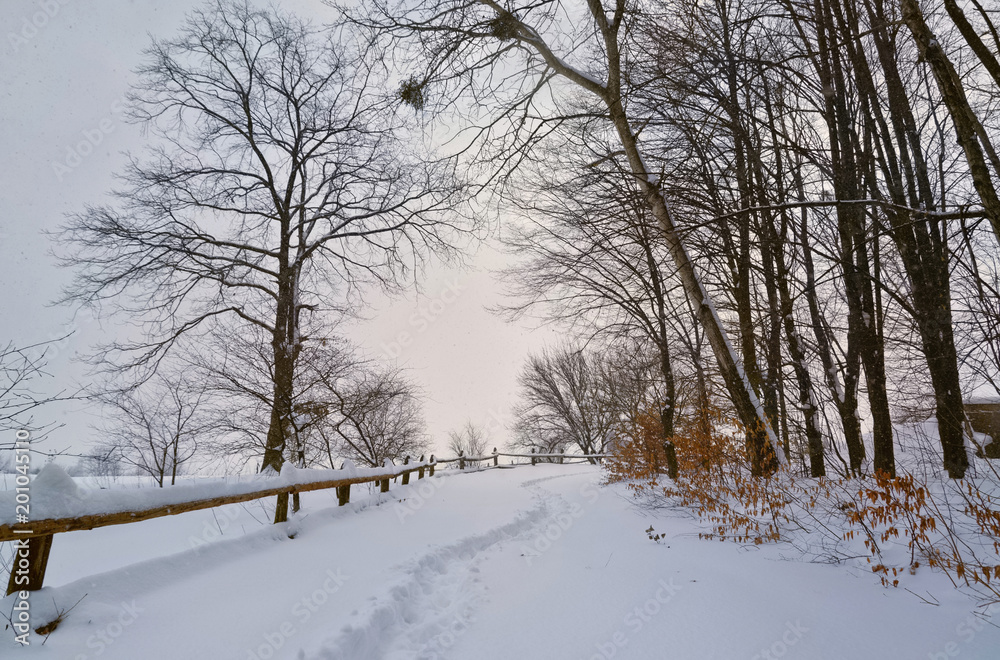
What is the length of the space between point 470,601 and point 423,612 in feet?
1.32

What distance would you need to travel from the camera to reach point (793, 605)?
2738 millimetres

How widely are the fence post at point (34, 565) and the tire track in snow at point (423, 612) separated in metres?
1.64

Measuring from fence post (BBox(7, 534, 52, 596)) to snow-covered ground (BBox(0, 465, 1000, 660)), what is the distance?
0.07m

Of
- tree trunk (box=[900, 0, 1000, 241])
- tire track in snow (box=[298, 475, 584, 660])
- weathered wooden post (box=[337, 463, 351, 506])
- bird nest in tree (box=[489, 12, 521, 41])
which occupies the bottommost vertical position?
tire track in snow (box=[298, 475, 584, 660])

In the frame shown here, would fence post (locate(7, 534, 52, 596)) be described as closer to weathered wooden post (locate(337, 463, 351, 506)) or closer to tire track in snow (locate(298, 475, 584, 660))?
tire track in snow (locate(298, 475, 584, 660))

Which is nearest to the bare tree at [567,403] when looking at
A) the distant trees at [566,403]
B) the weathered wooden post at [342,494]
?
the distant trees at [566,403]

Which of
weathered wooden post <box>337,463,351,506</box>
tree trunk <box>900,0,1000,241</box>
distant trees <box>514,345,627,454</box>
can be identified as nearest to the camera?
tree trunk <box>900,0,1000,241</box>

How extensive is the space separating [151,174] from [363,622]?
11497 millimetres

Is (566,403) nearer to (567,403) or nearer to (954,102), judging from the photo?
(567,403)

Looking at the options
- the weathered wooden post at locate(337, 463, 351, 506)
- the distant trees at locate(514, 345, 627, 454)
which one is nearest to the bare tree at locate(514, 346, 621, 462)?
the distant trees at locate(514, 345, 627, 454)

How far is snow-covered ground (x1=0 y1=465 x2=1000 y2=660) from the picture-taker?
7.80 ft

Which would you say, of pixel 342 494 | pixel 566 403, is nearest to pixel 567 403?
pixel 566 403

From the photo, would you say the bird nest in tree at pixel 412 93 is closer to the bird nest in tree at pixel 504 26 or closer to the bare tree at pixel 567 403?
the bird nest in tree at pixel 504 26

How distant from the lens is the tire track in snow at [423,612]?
2.63 m
